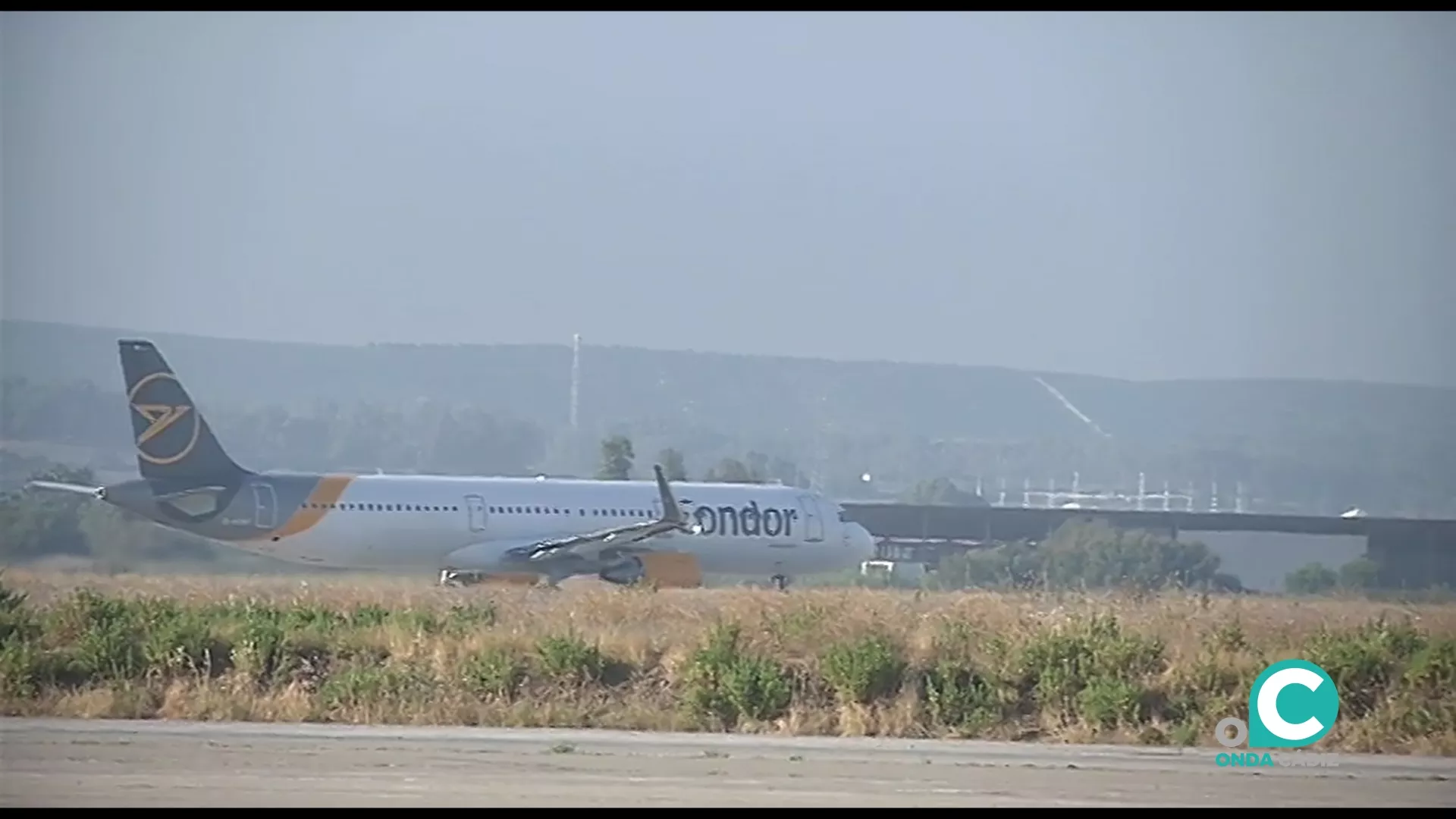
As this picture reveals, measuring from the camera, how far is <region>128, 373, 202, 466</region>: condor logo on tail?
4084cm

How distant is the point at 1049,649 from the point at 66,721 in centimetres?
933

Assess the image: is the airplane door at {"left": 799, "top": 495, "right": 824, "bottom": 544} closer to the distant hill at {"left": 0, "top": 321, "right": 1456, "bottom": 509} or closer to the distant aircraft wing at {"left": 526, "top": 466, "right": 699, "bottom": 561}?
the distant aircraft wing at {"left": 526, "top": 466, "right": 699, "bottom": 561}

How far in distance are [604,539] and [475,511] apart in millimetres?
2655

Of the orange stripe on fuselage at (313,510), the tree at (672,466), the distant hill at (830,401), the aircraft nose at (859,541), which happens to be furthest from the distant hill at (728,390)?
the orange stripe on fuselage at (313,510)

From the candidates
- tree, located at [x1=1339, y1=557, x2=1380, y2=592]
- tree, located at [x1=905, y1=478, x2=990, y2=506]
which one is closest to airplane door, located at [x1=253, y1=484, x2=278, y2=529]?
tree, located at [x1=1339, y1=557, x2=1380, y2=592]

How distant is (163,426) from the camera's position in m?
41.0

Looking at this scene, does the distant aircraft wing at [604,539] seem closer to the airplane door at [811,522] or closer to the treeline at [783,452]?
the airplane door at [811,522]

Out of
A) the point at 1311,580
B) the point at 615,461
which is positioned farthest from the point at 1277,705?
the point at 615,461

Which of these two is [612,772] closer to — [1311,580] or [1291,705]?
[1291,705]

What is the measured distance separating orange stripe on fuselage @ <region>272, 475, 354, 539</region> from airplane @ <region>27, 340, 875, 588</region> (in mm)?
21

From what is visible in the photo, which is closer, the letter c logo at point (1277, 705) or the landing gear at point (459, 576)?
the letter c logo at point (1277, 705)

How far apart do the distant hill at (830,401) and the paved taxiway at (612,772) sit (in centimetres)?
11172

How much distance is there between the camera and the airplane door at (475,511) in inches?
1663

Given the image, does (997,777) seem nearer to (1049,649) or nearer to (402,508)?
(1049,649)
